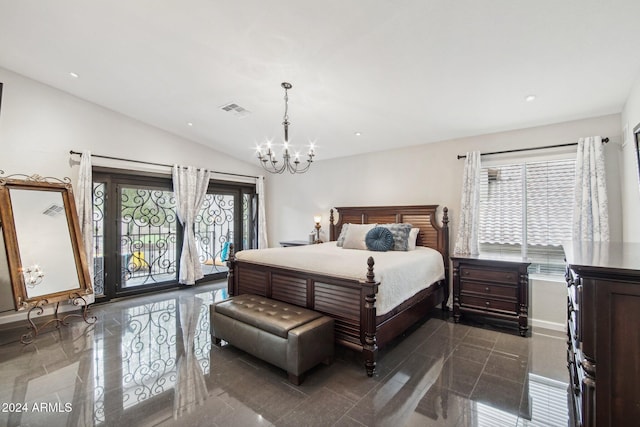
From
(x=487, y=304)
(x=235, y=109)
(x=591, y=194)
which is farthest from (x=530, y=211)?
(x=235, y=109)

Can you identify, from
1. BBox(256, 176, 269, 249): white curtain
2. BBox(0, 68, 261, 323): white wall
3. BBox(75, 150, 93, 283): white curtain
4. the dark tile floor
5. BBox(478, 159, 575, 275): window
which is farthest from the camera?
BBox(256, 176, 269, 249): white curtain

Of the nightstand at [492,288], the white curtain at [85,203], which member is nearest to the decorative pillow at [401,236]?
the nightstand at [492,288]

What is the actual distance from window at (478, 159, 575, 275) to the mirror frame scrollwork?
558 centimetres

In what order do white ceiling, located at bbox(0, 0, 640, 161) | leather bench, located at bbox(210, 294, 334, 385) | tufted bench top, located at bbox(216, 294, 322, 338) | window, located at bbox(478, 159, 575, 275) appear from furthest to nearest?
window, located at bbox(478, 159, 575, 275), tufted bench top, located at bbox(216, 294, 322, 338), leather bench, located at bbox(210, 294, 334, 385), white ceiling, located at bbox(0, 0, 640, 161)

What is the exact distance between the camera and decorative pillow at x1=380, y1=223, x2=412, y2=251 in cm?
394

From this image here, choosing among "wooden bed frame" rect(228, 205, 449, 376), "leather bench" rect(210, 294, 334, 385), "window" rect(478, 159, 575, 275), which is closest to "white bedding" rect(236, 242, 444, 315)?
"wooden bed frame" rect(228, 205, 449, 376)

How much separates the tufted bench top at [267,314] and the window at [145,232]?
2868 mm

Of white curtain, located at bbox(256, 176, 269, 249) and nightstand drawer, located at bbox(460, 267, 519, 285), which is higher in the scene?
white curtain, located at bbox(256, 176, 269, 249)

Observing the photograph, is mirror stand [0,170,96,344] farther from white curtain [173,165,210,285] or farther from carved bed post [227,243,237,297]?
carved bed post [227,243,237,297]

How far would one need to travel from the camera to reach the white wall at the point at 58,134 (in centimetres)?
361

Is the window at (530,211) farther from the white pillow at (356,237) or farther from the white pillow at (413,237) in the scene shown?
the white pillow at (356,237)

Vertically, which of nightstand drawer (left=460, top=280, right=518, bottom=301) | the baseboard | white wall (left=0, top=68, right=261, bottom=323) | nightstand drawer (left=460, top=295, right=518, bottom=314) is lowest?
the baseboard

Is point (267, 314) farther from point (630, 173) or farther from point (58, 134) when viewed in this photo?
point (58, 134)

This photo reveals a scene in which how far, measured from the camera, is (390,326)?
8.80 ft
